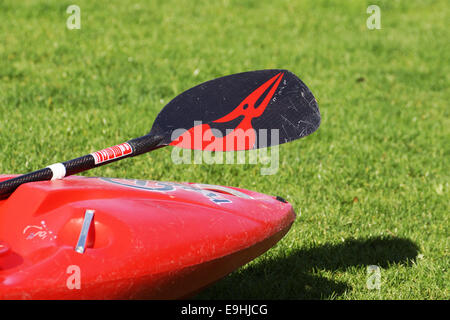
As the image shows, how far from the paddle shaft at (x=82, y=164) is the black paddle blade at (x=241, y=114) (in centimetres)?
15

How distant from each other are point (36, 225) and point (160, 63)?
4.49 m

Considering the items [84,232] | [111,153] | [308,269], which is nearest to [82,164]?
[111,153]

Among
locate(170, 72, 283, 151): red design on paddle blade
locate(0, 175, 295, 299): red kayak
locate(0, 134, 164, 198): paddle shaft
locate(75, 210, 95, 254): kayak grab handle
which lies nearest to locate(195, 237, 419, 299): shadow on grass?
locate(0, 175, 295, 299): red kayak

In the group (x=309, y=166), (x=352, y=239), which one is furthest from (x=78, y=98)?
(x=352, y=239)

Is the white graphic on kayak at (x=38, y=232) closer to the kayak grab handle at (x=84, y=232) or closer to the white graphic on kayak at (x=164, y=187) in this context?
the kayak grab handle at (x=84, y=232)

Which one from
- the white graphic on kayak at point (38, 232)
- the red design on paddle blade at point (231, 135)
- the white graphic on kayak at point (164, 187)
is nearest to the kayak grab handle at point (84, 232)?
the white graphic on kayak at point (38, 232)

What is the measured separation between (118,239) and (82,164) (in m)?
0.54

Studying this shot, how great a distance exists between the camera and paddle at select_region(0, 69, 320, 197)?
3.17m

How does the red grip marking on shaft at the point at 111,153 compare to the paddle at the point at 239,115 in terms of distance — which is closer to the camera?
the red grip marking on shaft at the point at 111,153

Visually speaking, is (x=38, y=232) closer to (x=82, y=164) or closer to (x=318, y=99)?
(x=82, y=164)

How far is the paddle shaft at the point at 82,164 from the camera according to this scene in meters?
2.48

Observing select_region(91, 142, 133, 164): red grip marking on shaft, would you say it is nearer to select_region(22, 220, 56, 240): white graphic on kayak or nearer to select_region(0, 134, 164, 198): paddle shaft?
select_region(0, 134, 164, 198): paddle shaft

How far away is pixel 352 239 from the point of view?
3736mm

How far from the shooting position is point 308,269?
11.0ft
